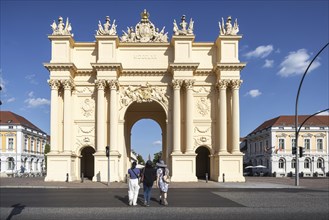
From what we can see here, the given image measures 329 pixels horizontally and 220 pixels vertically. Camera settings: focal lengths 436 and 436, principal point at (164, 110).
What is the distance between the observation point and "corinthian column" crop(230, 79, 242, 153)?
129ft

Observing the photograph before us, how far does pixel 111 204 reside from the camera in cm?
1728

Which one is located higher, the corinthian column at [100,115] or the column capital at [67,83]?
the column capital at [67,83]

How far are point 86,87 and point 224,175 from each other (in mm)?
15216

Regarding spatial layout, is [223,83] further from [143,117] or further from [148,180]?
[148,180]

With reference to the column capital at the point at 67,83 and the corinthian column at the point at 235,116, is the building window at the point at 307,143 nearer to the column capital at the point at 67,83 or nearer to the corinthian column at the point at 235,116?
the corinthian column at the point at 235,116

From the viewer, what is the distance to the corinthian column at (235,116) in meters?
39.4

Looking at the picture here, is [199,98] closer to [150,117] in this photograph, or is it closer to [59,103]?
[150,117]

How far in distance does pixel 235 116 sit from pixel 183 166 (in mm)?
6583

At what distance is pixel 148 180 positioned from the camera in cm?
1744

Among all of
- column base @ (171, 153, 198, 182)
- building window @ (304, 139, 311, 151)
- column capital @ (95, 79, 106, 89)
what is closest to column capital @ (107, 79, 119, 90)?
column capital @ (95, 79, 106, 89)

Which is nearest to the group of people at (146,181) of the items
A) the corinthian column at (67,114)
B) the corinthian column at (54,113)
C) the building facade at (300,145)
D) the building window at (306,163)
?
the corinthian column at (67,114)

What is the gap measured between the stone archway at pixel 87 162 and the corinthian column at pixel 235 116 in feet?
48.2

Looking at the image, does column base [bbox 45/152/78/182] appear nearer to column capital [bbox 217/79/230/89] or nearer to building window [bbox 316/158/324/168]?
column capital [bbox 217/79/230/89]

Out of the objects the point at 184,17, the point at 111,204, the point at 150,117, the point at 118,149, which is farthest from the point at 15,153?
the point at 111,204
